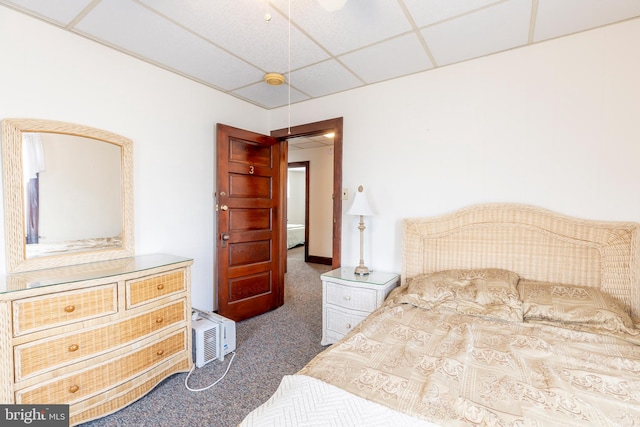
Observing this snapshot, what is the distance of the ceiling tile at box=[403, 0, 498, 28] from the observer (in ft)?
5.67

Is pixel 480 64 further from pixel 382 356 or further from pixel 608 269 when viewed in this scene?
pixel 382 356

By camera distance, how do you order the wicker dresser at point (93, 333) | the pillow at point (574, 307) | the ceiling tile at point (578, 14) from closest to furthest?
the wicker dresser at point (93, 333) < the pillow at point (574, 307) < the ceiling tile at point (578, 14)

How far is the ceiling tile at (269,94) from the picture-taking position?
9.82ft

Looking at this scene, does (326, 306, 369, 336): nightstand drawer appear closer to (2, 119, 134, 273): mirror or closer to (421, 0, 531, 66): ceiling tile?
(2, 119, 134, 273): mirror

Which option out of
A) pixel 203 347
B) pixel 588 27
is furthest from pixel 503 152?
pixel 203 347

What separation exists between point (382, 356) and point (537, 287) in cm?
130

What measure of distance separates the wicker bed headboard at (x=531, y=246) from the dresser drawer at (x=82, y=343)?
78.1 inches

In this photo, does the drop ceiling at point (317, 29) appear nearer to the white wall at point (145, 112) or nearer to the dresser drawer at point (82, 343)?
the white wall at point (145, 112)

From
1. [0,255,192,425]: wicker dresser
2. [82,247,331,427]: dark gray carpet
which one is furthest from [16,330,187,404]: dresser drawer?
[82,247,331,427]: dark gray carpet

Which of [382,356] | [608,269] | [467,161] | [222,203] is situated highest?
[467,161]

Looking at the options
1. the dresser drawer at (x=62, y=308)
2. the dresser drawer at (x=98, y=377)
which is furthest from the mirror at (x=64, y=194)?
the dresser drawer at (x=98, y=377)

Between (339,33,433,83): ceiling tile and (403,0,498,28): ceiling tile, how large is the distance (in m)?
0.20

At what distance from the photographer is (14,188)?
1839mm

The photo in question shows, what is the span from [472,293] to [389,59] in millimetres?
1934
